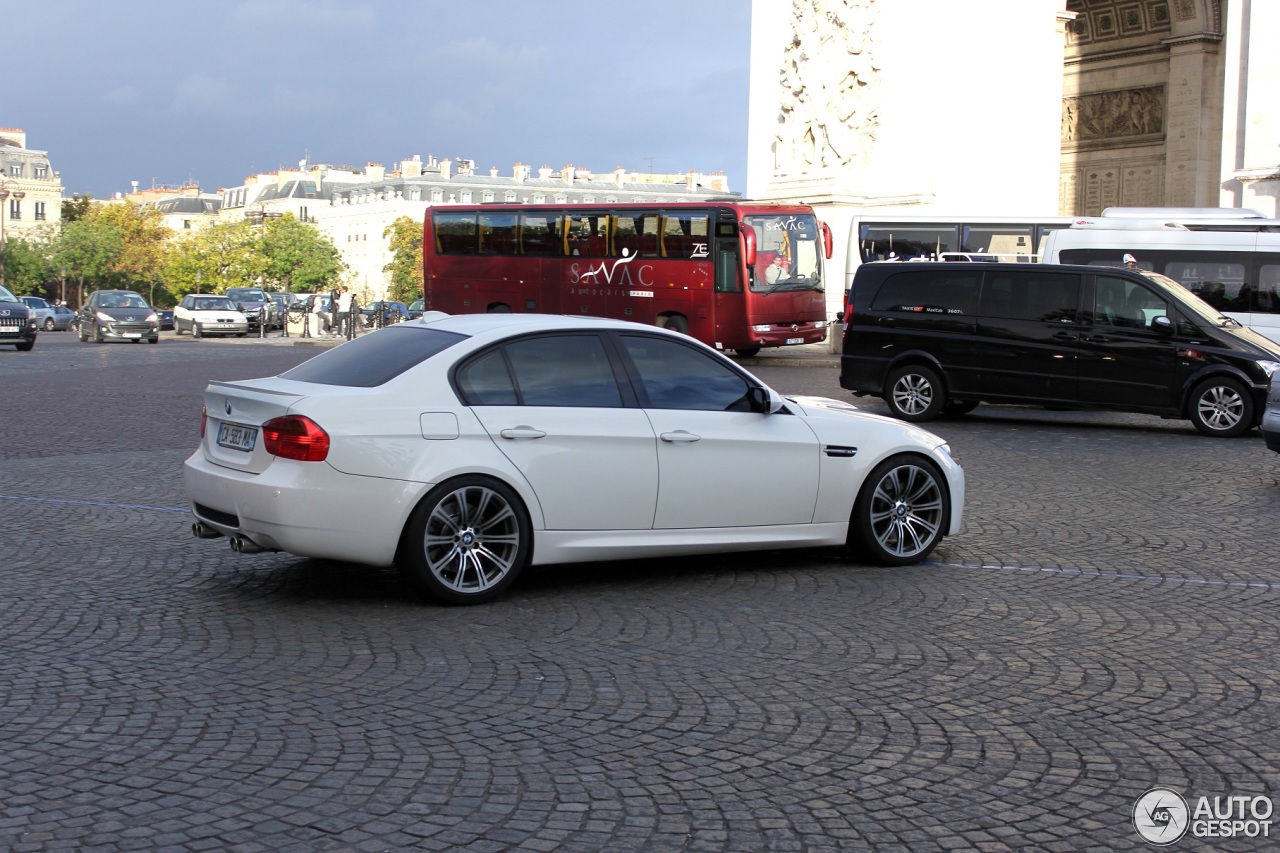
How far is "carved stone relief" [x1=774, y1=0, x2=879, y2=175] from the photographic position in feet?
103

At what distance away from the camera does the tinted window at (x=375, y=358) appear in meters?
6.97

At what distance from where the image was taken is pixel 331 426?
21.3ft

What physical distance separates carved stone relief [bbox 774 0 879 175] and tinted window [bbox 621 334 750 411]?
25161 mm

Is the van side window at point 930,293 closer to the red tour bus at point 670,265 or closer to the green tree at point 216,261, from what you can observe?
the red tour bus at point 670,265

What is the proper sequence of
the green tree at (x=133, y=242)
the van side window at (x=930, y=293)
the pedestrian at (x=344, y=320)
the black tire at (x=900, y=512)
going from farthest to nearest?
the green tree at (x=133, y=242) < the pedestrian at (x=344, y=320) < the van side window at (x=930, y=293) < the black tire at (x=900, y=512)

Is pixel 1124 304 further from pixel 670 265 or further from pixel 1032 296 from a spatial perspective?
pixel 670 265

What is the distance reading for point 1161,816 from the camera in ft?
13.6

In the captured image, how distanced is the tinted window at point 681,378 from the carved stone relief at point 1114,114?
106 ft

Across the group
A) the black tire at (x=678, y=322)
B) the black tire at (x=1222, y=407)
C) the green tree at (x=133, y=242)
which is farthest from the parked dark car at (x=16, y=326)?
the green tree at (x=133, y=242)

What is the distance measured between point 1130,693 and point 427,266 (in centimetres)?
3091

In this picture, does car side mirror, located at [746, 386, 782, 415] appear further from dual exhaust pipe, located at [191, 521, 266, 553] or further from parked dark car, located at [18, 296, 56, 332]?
parked dark car, located at [18, 296, 56, 332]

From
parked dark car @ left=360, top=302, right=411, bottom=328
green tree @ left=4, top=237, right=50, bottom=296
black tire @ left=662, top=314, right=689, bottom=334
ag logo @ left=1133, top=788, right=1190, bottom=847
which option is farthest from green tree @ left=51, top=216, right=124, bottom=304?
ag logo @ left=1133, top=788, right=1190, bottom=847

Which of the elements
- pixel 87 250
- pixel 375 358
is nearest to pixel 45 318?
pixel 87 250

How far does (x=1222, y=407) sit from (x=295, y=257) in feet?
385
